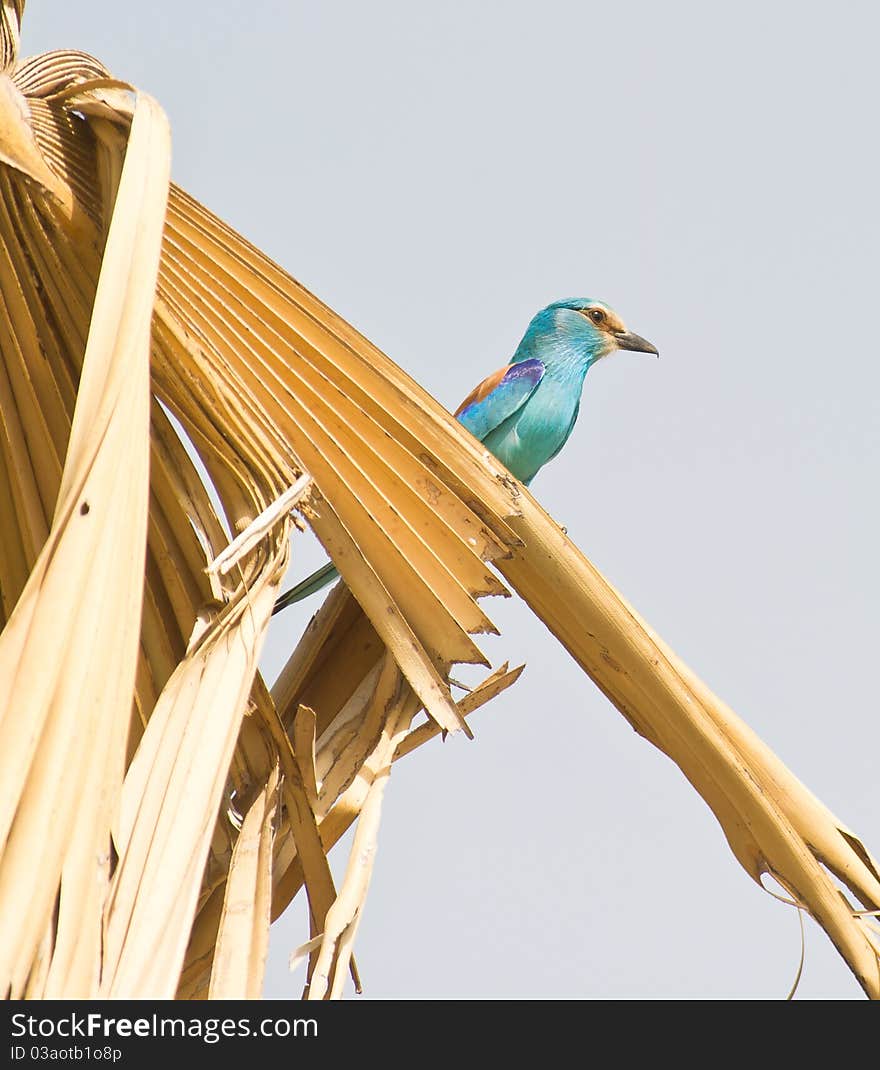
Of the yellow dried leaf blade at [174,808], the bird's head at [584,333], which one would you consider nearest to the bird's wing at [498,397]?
the bird's head at [584,333]

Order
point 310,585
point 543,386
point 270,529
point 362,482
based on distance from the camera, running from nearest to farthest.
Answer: point 270,529 < point 362,482 < point 310,585 < point 543,386

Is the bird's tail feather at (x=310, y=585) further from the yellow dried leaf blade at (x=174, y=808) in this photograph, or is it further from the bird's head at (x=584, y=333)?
the bird's head at (x=584, y=333)

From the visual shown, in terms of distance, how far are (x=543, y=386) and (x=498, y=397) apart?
0.88 ft

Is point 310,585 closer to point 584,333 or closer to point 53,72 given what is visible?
point 53,72

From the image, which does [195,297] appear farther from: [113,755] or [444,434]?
[113,755]

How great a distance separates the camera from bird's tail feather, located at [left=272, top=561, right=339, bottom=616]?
3736mm

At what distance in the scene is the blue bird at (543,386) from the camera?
6.05 metres

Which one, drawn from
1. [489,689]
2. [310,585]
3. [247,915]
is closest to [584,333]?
[310,585]

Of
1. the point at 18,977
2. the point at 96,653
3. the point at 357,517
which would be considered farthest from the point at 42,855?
the point at 357,517

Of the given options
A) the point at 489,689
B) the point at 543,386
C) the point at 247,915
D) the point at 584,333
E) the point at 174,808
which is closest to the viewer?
the point at 174,808

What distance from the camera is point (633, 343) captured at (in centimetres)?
679

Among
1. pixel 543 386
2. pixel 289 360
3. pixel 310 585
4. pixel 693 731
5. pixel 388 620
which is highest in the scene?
pixel 289 360

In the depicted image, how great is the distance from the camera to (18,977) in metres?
1.25

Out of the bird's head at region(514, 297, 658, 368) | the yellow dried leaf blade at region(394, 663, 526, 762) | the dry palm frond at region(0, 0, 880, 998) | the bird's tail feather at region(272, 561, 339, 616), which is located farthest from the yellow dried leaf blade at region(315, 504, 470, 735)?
the bird's head at region(514, 297, 658, 368)
